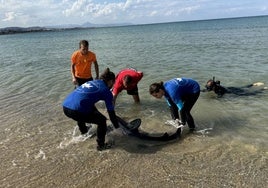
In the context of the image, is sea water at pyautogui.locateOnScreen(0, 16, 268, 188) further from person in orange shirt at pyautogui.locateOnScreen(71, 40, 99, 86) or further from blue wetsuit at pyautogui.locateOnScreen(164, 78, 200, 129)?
person in orange shirt at pyautogui.locateOnScreen(71, 40, 99, 86)

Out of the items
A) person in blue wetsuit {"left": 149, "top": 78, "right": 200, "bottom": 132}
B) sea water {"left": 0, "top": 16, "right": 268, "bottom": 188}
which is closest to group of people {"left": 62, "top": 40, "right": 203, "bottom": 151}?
person in blue wetsuit {"left": 149, "top": 78, "right": 200, "bottom": 132}

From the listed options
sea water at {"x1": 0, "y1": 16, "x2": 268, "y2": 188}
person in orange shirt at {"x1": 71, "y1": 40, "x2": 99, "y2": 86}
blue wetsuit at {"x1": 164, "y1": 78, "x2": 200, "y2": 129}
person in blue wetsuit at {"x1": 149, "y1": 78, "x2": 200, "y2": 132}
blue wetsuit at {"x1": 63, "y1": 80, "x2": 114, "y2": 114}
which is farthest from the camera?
person in orange shirt at {"x1": 71, "y1": 40, "x2": 99, "y2": 86}

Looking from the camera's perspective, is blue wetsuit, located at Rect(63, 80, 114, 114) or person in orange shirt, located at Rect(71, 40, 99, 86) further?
person in orange shirt, located at Rect(71, 40, 99, 86)

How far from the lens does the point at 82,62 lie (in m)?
8.84

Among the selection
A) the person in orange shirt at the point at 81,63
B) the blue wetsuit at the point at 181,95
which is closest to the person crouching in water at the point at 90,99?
the blue wetsuit at the point at 181,95

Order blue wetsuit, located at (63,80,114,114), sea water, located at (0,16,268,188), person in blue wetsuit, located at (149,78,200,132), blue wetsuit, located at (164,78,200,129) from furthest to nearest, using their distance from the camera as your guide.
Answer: blue wetsuit, located at (164,78,200,129)
person in blue wetsuit, located at (149,78,200,132)
blue wetsuit, located at (63,80,114,114)
sea water, located at (0,16,268,188)

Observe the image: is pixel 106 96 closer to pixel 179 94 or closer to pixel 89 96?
pixel 89 96

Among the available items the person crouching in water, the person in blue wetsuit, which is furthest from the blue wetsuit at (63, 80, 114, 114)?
the person in blue wetsuit

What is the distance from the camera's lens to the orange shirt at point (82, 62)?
876cm

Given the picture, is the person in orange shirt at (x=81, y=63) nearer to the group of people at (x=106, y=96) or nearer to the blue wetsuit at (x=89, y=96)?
the group of people at (x=106, y=96)

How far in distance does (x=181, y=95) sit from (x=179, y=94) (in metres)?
0.12

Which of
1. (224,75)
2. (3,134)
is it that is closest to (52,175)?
(3,134)

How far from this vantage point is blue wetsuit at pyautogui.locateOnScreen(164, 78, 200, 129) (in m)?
6.79

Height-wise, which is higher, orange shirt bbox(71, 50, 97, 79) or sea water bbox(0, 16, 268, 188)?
orange shirt bbox(71, 50, 97, 79)
